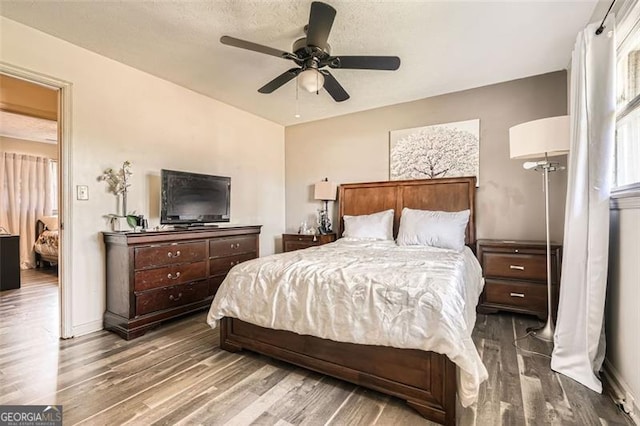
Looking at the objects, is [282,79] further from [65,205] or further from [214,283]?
[214,283]

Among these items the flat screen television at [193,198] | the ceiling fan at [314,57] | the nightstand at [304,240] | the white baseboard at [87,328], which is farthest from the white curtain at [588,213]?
the white baseboard at [87,328]

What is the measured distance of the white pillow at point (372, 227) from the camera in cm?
384

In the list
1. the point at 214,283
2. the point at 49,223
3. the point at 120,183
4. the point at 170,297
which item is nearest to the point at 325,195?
the point at 214,283

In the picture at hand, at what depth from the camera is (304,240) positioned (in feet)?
14.7

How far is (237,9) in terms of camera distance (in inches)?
88.7

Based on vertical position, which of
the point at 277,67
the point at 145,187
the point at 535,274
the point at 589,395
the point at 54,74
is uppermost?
the point at 277,67

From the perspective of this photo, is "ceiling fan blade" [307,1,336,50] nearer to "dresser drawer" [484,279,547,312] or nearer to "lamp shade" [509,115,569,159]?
"lamp shade" [509,115,569,159]

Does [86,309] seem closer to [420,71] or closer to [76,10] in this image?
[76,10]

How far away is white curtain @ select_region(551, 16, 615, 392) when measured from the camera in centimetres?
198

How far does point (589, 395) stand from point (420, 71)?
3044mm

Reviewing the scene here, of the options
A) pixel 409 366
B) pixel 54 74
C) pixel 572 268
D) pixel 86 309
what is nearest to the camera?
pixel 409 366

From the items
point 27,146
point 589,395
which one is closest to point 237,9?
point 589,395

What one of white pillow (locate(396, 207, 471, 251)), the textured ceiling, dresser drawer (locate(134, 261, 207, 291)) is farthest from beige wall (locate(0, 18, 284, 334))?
white pillow (locate(396, 207, 471, 251))

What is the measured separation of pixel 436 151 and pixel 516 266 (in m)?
1.67
